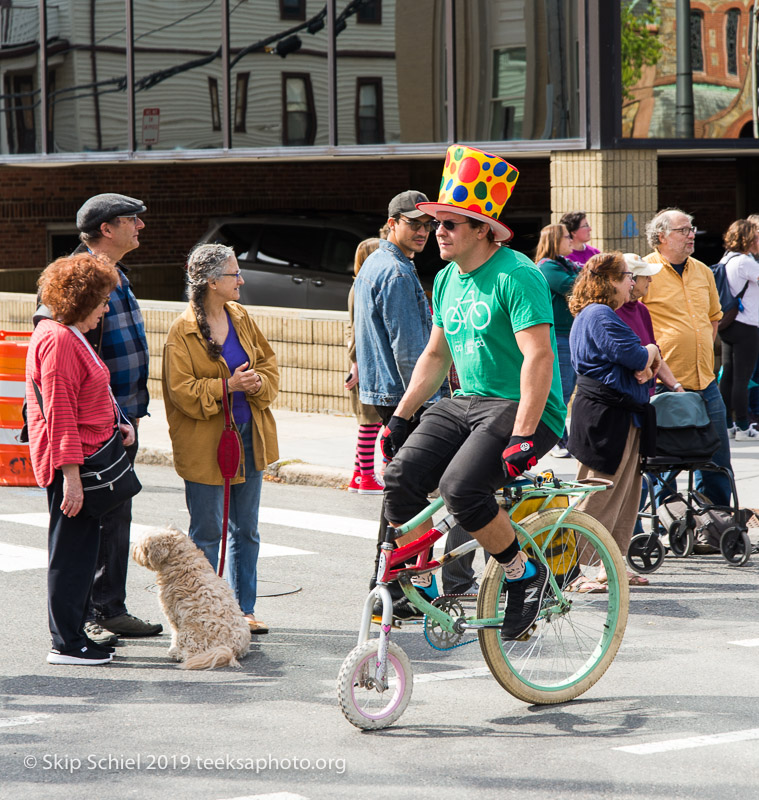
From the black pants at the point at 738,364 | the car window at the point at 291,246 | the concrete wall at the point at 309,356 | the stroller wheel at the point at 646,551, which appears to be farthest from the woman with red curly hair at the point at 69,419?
the car window at the point at 291,246

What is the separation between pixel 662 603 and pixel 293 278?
10401mm

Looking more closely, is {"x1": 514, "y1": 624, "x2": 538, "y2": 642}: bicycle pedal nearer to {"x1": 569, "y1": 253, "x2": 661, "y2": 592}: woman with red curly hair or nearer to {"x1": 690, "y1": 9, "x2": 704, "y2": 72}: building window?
{"x1": 569, "y1": 253, "x2": 661, "y2": 592}: woman with red curly hair

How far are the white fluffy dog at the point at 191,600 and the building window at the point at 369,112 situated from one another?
943 cm

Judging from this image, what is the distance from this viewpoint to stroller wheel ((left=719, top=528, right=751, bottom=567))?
7.79m

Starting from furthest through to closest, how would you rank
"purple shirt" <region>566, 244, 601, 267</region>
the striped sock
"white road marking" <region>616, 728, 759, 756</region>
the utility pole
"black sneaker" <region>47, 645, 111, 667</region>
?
the utility pole → "purple shirt" <region>566, 244, 601, 267</region> → the striped sock → "black sneaker" <region>47, 645, 111, 667</region> → "white road marking" <region>616, 728, 759, 756</region>

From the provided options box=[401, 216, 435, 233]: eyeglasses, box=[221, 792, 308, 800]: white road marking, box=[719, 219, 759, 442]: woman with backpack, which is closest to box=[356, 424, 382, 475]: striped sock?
box=[401, 216, 435, 233]: eyeglasses

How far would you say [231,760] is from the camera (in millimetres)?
4711

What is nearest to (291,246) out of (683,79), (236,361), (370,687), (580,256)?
(683,79)

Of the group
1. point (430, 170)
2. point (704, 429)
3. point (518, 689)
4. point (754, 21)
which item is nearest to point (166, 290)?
point (430, 170)

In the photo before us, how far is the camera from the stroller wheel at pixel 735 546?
779 centimetres

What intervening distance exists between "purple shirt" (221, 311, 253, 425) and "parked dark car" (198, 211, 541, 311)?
394 inches

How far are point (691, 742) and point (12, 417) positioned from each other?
7333 millimetres

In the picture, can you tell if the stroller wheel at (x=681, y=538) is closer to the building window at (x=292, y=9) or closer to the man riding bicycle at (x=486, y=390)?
the man riding bicycle at (x=486, y=390)

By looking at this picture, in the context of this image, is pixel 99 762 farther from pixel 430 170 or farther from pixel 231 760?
pixel 430 170
